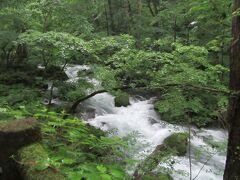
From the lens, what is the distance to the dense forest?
281 centimetres

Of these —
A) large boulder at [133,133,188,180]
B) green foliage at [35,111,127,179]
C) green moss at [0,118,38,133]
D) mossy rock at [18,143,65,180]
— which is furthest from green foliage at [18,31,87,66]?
mossy rock at [18,143,65,180]

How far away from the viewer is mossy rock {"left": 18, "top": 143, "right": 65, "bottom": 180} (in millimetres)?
2301

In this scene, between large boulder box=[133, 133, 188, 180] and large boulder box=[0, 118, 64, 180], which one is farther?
large boulder box=[133, 133, 188, 180]

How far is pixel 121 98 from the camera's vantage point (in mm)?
12219

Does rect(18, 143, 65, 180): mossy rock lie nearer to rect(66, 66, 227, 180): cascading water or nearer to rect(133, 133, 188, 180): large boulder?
rect(133, 133, 188, 180): large boulder

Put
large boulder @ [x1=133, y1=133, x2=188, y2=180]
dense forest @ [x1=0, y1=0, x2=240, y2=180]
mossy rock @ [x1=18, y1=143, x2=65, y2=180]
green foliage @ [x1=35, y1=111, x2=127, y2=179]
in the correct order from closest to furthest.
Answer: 1. green foliage @ [x1=35, y1=111, x2=127, y2=179]
2. mossy rock @ [x1=18, y1=143, x2=65, y2=180]
3. dense forest @ [x1=0, y1=0, x2=240, y2=180]
4. large boulder @ [x1=133, y1=133, x2=188, y2=180]

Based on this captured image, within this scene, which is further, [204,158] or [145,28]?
[145,28]

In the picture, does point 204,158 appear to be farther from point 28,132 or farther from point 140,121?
point 28,132

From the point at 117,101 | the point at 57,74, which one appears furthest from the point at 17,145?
the point at 117,101

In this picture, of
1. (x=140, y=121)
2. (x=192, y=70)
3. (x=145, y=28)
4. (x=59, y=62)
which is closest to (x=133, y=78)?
(x=192, y=70)

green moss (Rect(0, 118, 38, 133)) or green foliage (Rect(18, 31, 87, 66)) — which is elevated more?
green foliage (Rect(18, 31, 87, 66))

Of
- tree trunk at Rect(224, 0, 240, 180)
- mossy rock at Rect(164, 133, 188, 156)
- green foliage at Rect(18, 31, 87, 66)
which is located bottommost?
mossy rock at Rect(164, 133, 188, 156)

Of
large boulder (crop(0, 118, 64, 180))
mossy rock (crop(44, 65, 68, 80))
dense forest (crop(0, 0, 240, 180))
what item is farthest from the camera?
mossy rock (crop(44, 65, 68, 80))

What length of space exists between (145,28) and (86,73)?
23.1 feet
